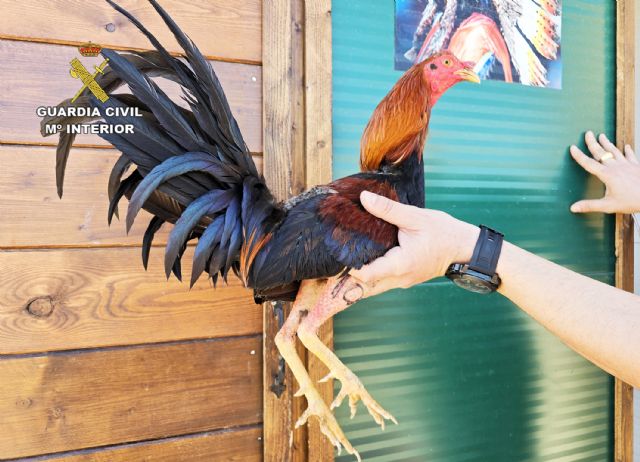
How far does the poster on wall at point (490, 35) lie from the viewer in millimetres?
1285

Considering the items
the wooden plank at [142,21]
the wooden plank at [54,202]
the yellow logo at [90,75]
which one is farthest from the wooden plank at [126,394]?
the wooden plank at [142,21]

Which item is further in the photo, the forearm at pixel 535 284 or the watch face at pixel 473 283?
the watch face at pixel 473 283

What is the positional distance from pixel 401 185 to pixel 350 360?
60 centimetres

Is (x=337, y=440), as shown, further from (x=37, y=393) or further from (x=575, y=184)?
(x=575, y=184)

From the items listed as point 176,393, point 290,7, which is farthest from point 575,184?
point 176,393

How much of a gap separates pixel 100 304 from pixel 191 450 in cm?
46

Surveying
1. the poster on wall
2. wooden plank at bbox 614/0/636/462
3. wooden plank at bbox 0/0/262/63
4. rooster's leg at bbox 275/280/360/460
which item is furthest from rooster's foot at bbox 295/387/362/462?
wooden plank at bbox 614/0/636/462

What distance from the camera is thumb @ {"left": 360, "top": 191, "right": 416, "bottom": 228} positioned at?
747 mm

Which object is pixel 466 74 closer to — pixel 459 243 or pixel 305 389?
pixel 459 243

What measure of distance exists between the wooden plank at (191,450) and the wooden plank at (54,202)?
52 cm

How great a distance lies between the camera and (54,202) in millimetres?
980

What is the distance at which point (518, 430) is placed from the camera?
1442 mm

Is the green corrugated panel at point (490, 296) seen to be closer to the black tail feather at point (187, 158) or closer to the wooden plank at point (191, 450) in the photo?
the wooden plank at point (191, 450)

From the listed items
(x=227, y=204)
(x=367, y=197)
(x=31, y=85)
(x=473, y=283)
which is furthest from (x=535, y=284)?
(x=31, y=85)
